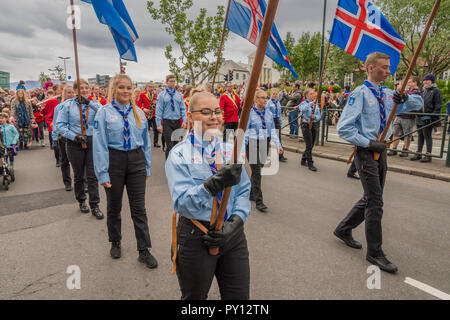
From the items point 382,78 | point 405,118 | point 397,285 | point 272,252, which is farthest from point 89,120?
point 405,118

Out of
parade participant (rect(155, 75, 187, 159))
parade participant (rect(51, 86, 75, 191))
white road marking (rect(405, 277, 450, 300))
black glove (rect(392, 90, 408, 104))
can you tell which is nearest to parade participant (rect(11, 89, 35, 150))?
parade participant (rect(51, 86, 75, 191))

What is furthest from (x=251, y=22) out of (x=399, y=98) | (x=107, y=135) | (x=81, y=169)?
(x=81, y=169)

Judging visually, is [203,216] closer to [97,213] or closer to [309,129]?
[97,213]

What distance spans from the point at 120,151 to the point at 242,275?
81.5 inches

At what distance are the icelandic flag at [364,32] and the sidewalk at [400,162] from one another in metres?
3.89

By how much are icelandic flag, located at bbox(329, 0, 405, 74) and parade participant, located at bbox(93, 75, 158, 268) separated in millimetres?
3651

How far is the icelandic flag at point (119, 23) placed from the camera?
3.93m

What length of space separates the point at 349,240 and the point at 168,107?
5.51 metres

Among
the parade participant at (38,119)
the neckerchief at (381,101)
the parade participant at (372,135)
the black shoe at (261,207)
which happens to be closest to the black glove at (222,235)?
the parade participant at (372,135)

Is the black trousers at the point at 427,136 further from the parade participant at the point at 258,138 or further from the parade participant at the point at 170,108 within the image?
the parade participant at the point at 170,108

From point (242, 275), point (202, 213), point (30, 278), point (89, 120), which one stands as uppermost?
point (89, 120)

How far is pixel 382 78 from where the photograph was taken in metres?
3.32

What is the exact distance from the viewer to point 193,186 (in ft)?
5.74

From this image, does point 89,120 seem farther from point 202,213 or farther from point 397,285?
point 397,285
